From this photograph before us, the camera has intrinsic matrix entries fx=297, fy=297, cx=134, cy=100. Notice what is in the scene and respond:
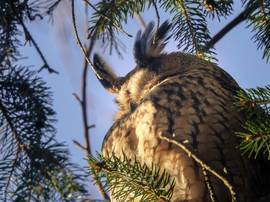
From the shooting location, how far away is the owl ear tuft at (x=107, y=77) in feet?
7.07

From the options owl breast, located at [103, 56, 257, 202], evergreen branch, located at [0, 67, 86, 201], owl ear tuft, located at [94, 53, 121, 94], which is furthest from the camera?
owl ear tuft, located at [94, 53, 121, 94]

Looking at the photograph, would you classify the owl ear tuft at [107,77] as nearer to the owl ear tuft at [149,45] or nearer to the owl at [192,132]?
the owl ear tuft at [149,45]

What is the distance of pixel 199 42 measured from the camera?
1876mm

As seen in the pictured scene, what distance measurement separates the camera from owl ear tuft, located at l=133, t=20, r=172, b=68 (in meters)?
1.97

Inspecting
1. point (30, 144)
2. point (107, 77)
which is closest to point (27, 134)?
point (30, 144)

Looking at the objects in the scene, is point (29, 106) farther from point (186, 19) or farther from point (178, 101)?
point (186, 19)

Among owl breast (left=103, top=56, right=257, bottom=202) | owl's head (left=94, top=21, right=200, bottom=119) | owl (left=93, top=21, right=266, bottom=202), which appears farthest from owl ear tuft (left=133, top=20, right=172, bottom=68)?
owl breast (left=103, top=56, right=257, bottom=202)

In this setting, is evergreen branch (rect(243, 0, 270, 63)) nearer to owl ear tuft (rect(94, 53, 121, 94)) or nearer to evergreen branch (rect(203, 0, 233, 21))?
evergreen branch (rect(203, 0, 233, 21))

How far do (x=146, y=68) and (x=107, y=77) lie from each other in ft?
1.31

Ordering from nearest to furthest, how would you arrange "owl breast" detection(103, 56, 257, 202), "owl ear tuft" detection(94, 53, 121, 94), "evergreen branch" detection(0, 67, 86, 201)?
1. "owl breast" detection(103, 56, 257, 202)
2. "evergreen branch" detection(0, 67, 86, 201)
3. "owl ear tuft" detection(94, 53, 121, 94)

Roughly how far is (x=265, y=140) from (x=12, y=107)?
1417 millimetres

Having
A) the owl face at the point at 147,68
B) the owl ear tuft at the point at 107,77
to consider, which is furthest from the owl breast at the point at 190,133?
the owl ear tuft at the point at 107,77

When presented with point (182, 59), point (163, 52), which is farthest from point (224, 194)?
point (163, 52)

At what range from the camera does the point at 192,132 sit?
4.15ft
